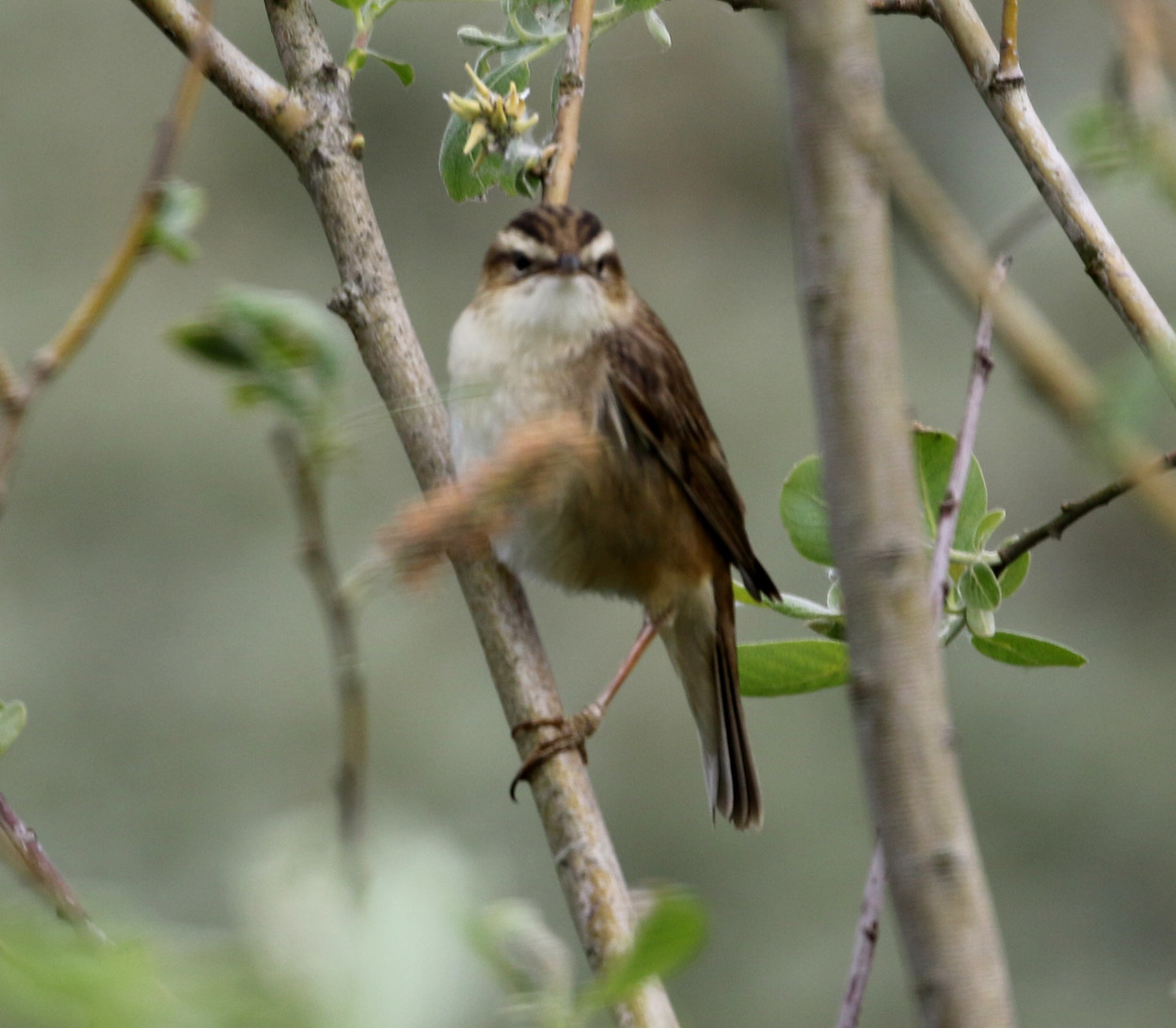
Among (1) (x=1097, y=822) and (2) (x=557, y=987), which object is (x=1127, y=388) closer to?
(2) (x=557, y=987)

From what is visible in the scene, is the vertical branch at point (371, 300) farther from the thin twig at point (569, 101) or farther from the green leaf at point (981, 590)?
the green leaf at point (981, 590)

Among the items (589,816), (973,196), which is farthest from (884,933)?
(589,816)

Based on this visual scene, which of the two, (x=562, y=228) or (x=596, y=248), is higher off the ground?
(x=596, y=248)

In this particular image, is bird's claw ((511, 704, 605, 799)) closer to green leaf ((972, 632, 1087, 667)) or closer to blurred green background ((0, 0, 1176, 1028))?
green leaf ((972, 632, 1087, 667))

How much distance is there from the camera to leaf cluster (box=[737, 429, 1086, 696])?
1.67 meters

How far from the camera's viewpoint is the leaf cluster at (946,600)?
1669 mm

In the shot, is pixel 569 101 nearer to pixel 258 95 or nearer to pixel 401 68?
pixel 401 68

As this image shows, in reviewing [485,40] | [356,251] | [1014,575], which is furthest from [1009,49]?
[356,251]

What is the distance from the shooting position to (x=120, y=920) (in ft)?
1.90

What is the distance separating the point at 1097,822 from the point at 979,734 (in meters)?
0.79

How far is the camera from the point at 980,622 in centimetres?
167

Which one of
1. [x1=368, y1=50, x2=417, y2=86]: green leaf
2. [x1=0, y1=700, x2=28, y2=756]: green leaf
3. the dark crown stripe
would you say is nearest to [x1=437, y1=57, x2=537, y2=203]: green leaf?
[x1=368, y1=50, x2=417, y2=86]: green leaf

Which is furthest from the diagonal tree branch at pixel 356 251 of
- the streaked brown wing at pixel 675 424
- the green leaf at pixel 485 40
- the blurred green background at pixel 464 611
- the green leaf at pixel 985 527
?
the blurred green background at pixel 464 611

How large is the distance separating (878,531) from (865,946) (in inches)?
24.1
